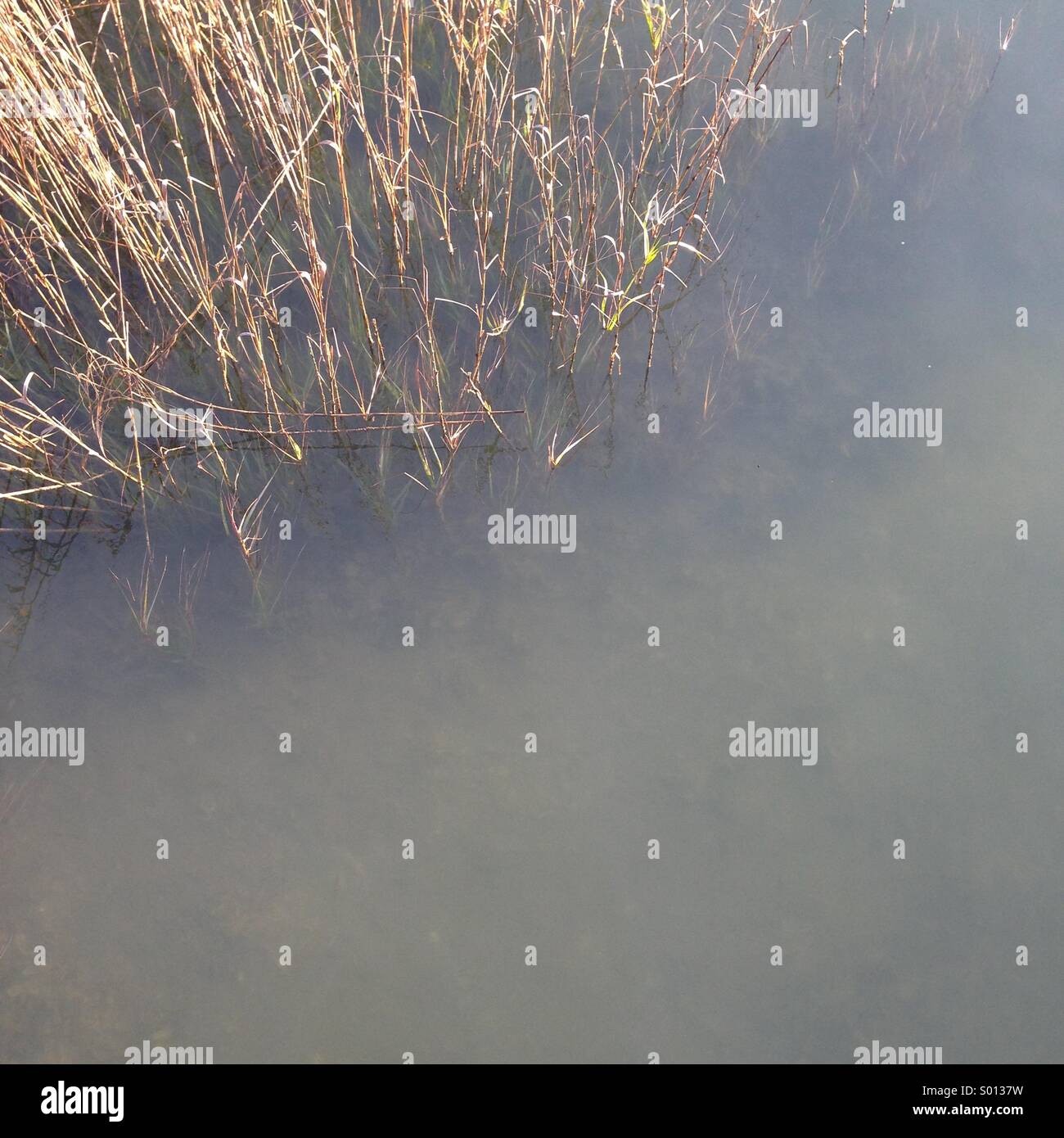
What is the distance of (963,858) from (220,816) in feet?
5.48

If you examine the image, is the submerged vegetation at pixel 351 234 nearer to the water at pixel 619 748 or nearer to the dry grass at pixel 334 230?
the dry grass at pixel 334 230

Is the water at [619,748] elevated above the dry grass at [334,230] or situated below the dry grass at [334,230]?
below

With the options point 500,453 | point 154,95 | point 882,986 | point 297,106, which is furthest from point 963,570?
point 154,95

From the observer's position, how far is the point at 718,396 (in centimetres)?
255

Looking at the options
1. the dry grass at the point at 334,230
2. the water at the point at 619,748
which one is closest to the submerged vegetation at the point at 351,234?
the dry grass at the point at 334,230

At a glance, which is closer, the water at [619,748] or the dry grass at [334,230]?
the water at [619,748]

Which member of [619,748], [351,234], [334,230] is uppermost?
[334,230]

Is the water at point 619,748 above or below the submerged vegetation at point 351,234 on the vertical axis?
below

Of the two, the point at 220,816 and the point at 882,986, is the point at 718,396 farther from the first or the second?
the point at 220,816

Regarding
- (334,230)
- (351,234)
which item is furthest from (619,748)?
(334,230)

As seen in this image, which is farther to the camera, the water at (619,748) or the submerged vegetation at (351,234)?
the submerged vegetation at (351,234)

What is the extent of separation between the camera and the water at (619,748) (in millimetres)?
1965

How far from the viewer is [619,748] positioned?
217cm

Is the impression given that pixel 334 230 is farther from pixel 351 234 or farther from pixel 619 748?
pixel 619 748
